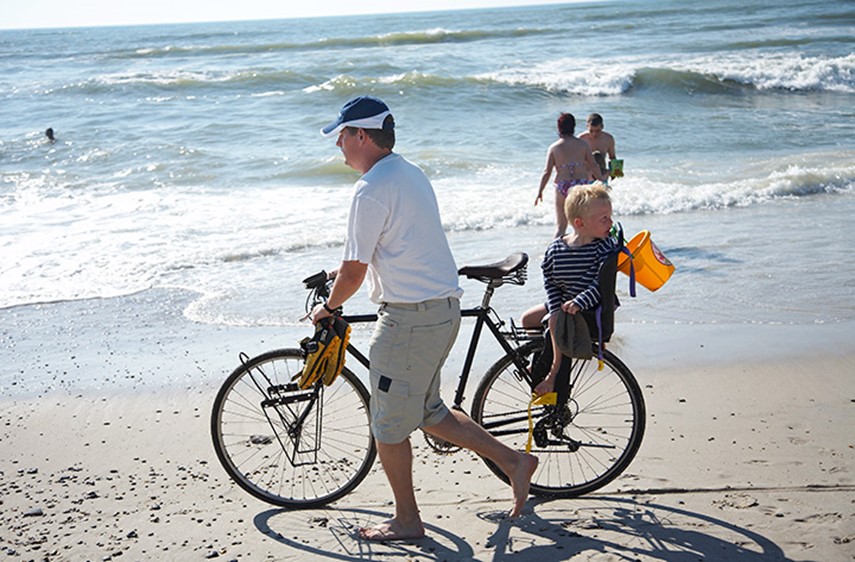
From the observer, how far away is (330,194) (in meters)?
14.7

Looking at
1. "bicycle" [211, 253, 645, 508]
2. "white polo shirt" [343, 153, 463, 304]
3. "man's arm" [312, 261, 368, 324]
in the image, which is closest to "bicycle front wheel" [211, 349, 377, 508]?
"bicycle" [211, 253, 645, 508]

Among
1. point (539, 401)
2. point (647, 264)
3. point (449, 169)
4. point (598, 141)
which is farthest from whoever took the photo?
point (449, 169)

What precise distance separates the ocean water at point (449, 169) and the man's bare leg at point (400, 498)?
3.78m

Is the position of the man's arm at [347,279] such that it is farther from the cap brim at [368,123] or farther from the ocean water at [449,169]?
the ocean water at [449,169]

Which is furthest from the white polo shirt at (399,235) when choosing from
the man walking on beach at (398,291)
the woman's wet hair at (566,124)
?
the woman's wet hair at (566,124)

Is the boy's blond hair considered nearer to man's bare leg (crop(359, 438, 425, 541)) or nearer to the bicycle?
the bicycle

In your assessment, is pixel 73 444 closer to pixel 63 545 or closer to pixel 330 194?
pixel 63 545

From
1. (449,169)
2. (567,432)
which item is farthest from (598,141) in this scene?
(449,169)

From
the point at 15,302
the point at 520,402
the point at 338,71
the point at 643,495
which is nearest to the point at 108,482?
the point at 520,402

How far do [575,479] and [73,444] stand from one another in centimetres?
278

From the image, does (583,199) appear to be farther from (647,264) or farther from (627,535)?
(627,535)

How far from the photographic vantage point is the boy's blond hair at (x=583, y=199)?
158 inches

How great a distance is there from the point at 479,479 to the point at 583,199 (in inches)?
58.5

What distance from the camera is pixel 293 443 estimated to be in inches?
174
